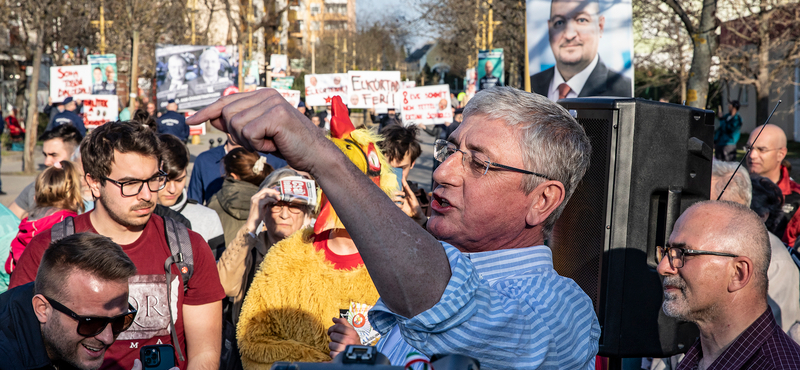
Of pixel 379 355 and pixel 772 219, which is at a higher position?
pixel 379 355

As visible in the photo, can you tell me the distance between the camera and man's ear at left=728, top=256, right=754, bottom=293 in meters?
2.59

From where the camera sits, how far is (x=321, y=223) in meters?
2.99

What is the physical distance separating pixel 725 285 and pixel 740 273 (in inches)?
2.8

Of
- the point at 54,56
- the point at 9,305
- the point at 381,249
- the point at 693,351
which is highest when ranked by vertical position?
the point at 54,56

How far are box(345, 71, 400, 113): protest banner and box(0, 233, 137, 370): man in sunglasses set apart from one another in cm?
1498

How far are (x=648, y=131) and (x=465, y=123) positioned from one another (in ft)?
5.47

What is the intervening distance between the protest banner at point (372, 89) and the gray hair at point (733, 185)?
43.9 ft

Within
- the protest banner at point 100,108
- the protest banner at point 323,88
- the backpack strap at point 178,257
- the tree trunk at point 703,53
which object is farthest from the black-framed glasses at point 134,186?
the protest banner at point 323,88

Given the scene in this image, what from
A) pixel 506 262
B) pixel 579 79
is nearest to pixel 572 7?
pixel 579 79

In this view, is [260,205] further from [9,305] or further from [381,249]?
[381,249]

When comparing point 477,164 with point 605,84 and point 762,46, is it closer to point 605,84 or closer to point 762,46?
point 605,84

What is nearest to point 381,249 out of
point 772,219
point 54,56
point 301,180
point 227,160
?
point 301,180

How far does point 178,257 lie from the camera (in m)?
2.95

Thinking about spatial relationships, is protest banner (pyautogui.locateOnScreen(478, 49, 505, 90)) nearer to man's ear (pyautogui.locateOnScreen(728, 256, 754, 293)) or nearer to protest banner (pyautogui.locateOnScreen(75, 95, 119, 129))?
protest banner (pyautogui.locateOnScreen(75, 95, 119, 129))
